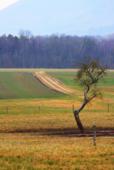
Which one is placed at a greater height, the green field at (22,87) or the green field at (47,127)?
the green field at (47,127)

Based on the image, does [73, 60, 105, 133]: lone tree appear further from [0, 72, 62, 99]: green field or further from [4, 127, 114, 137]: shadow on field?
[0, 72, 62, 99]: green field

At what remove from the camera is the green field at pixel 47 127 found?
21359 millimetres

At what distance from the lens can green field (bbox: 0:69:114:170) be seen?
2136 centimetres

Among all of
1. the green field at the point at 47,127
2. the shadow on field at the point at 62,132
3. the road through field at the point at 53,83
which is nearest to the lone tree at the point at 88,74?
the shadow on field at the point at 62,132

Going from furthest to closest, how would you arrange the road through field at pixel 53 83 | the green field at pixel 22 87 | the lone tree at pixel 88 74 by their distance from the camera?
1. the road through field at pixel 53 83
2. the green field at pixel 22 87
3. the lone tree at pixel 88 74

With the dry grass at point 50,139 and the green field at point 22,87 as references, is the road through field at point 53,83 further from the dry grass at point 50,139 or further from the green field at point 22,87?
the dry grass at point 50,139

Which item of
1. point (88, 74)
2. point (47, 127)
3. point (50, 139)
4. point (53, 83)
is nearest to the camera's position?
point (50, 139)

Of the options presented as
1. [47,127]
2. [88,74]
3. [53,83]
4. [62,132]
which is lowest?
[53,83]

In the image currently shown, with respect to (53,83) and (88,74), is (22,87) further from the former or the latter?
(88,74)

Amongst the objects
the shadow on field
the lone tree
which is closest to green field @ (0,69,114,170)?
the shadow on field

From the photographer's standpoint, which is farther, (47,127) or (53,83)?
(53,83)

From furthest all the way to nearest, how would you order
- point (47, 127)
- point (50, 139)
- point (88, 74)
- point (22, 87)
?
1. point (22, 87)
2. point (47, 127)
3. point (88, 74)
4. point (50, 139)

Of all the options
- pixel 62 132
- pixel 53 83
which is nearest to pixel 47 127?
pixel 62 132

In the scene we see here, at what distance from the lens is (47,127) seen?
154ft
